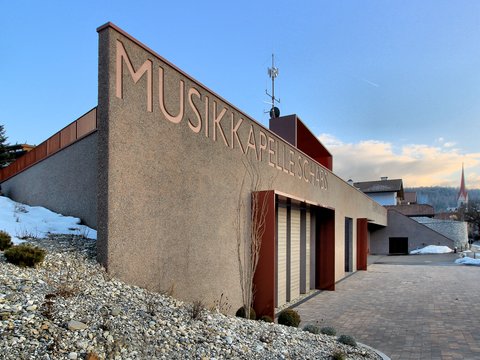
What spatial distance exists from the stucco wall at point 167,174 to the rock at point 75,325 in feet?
5.88

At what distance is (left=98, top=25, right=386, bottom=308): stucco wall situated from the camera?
6.22 meters

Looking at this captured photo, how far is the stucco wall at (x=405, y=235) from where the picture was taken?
40.3m

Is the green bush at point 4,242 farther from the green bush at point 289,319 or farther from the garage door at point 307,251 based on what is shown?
the garage door at point 307,251

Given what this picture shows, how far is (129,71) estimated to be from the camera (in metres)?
6.63

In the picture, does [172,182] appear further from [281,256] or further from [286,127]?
[286,127]

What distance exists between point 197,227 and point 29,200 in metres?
8.73

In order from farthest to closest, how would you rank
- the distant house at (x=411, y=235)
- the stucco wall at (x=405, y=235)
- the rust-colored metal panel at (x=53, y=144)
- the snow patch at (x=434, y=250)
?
the distant house at (x=411, y=235) < the stucco wall at (x=405, y=235) < the snow patch at (x=434, y=250) < the rust-colored metal panel at (x=53, y=144)

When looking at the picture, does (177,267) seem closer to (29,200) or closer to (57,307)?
(57,307)

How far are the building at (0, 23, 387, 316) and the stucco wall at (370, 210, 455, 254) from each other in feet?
97.7

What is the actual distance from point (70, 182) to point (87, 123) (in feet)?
5.32

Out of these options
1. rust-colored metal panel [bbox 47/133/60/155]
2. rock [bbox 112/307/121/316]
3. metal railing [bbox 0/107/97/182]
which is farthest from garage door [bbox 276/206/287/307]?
rock [bbox 112/307/121/316]

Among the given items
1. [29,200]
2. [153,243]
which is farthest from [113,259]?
[29,200]

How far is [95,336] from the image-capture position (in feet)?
13.6

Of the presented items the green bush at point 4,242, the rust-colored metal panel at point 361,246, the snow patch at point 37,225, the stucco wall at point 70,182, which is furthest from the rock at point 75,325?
the rust-colored metal panel at point 361,246
